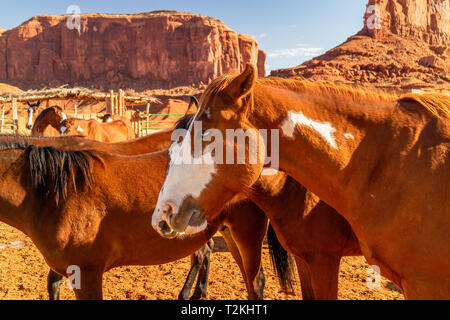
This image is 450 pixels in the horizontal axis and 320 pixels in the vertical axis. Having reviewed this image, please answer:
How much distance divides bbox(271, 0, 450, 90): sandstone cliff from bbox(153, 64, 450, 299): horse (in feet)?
122

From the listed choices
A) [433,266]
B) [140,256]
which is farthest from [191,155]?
[140,256]

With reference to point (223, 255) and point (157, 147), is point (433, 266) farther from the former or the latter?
point (223, 255)

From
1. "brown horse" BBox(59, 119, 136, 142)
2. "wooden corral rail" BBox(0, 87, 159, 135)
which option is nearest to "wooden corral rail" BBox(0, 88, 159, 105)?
"wooden corral rail" BBox(0, 87, 159, 135)

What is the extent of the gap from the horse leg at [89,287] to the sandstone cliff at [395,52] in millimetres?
37212

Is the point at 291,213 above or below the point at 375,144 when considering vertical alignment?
below

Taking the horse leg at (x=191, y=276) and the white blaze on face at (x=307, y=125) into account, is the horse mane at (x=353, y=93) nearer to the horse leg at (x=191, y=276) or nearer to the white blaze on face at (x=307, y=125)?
the white blaze on face at (x=307, y=125)

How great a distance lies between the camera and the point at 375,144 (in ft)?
5.80

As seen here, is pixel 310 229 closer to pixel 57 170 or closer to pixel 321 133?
pixel 321 133

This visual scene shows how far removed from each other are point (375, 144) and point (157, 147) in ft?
8.97

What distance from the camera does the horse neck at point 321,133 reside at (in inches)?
68.7

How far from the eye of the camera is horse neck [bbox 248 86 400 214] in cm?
175

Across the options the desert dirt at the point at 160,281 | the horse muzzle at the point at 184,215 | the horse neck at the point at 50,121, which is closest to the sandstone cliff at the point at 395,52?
the horse neck at the point at 50,121

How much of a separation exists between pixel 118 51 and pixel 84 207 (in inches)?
3234

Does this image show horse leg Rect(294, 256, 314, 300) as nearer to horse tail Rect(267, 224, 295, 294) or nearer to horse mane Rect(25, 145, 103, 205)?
horse tail Rect(267, 224, 295, 294)
